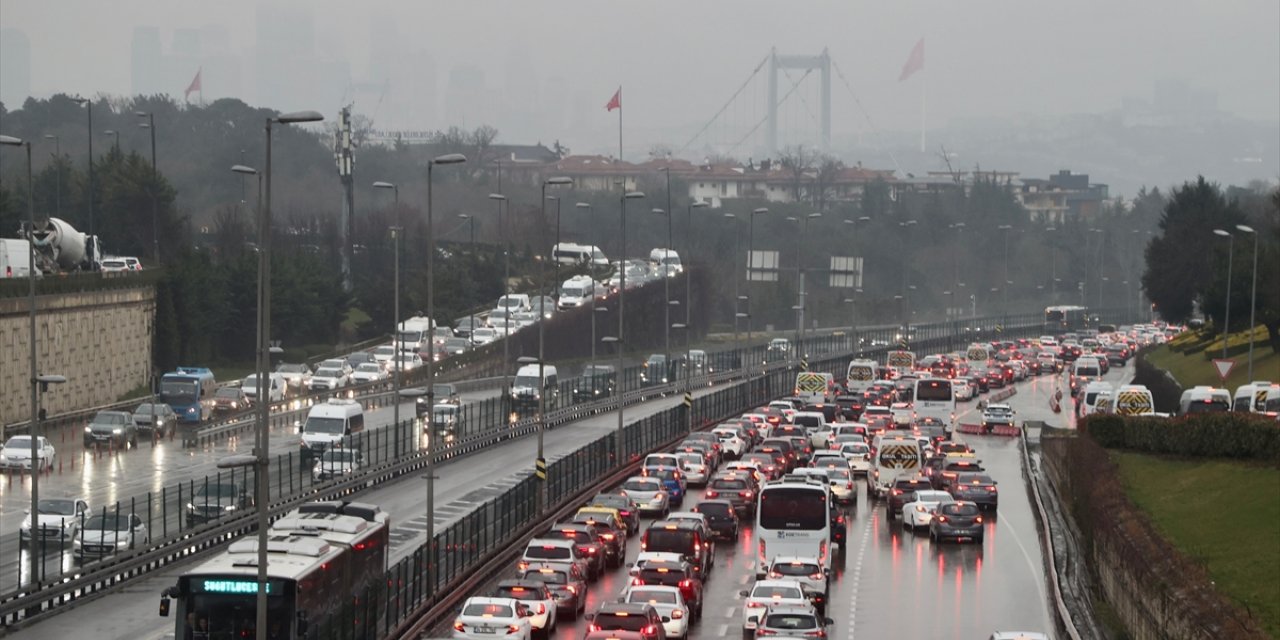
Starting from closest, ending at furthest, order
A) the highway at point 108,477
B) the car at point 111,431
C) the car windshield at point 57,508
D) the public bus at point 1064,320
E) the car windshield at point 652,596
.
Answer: the car windshield at point 652,596 → the highway at point 108,477 → the car windshield at point 57,508 → the car at point 111,431 → the public bus at point 1064,320

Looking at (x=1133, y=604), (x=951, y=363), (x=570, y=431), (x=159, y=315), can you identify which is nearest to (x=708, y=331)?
(x=951, y=363)

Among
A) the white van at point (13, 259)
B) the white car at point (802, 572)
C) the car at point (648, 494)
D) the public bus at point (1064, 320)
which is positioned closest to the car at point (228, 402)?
the white van at point (13, 259)

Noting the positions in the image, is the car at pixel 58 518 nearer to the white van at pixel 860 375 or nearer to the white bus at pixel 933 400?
the white bus at pixel 933 400

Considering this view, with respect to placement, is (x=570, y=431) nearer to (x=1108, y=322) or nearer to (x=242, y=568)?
(x=242, y=568)

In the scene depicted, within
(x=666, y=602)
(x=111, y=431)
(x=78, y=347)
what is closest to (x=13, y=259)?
(x=78, y=347)

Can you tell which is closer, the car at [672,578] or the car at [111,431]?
the car at [672,578]
